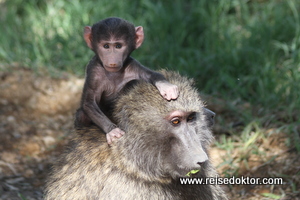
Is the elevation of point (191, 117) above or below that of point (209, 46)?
below

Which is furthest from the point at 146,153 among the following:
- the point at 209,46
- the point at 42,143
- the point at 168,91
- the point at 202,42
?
the point at 202,42

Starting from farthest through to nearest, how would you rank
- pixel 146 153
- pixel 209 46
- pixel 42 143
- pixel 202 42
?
pixel 202 42 < pixel 209 46 < pixel 42 143 < pixel 146 153

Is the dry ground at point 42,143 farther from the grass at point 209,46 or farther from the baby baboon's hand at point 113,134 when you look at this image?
the baby baboon's hand at point 113,134

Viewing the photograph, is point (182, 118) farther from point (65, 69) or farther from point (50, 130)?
point (65, 69)

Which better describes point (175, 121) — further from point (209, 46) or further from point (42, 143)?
point (209, 46)

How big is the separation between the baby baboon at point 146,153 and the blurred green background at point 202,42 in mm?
1995

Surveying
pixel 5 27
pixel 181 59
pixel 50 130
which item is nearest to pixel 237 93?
pixel 181 59

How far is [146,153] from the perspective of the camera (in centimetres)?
277

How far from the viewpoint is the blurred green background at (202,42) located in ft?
17.1

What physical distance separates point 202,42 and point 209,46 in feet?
0.69

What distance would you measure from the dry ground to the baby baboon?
96 centimetres

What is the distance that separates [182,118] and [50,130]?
2.70m

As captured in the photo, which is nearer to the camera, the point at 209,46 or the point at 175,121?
the point at 175,121

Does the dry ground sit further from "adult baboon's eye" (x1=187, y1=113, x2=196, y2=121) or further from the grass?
"adult baboon's eye" (x1=187, y1=113, x2=196, y2=121)
